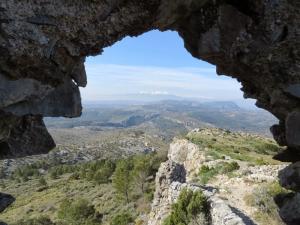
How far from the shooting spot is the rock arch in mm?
14344

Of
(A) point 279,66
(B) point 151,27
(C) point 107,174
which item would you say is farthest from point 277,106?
(C) point 107,174

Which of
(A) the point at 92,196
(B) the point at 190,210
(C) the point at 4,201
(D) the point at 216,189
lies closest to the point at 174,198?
(D) the point at 216,189

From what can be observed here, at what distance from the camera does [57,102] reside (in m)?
16.9

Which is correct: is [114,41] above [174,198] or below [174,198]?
above

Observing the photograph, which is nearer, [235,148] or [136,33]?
[136,33]

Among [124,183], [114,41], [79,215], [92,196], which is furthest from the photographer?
[92,196]

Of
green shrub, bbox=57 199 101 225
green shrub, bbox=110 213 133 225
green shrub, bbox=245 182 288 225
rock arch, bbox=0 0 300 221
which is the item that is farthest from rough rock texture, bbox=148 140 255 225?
green shrub, bbox=57 199 101 225

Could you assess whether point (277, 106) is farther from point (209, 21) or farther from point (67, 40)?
point (67, 40)

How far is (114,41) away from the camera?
1602 cm

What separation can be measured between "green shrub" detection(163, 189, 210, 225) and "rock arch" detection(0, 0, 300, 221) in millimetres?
12163

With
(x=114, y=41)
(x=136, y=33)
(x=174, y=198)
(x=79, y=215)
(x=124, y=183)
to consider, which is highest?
(x=136, y=33)

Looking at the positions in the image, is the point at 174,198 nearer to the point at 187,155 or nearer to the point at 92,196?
the point at 187,155

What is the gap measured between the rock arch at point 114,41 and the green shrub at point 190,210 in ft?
39.9

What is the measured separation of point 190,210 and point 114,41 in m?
16.6
